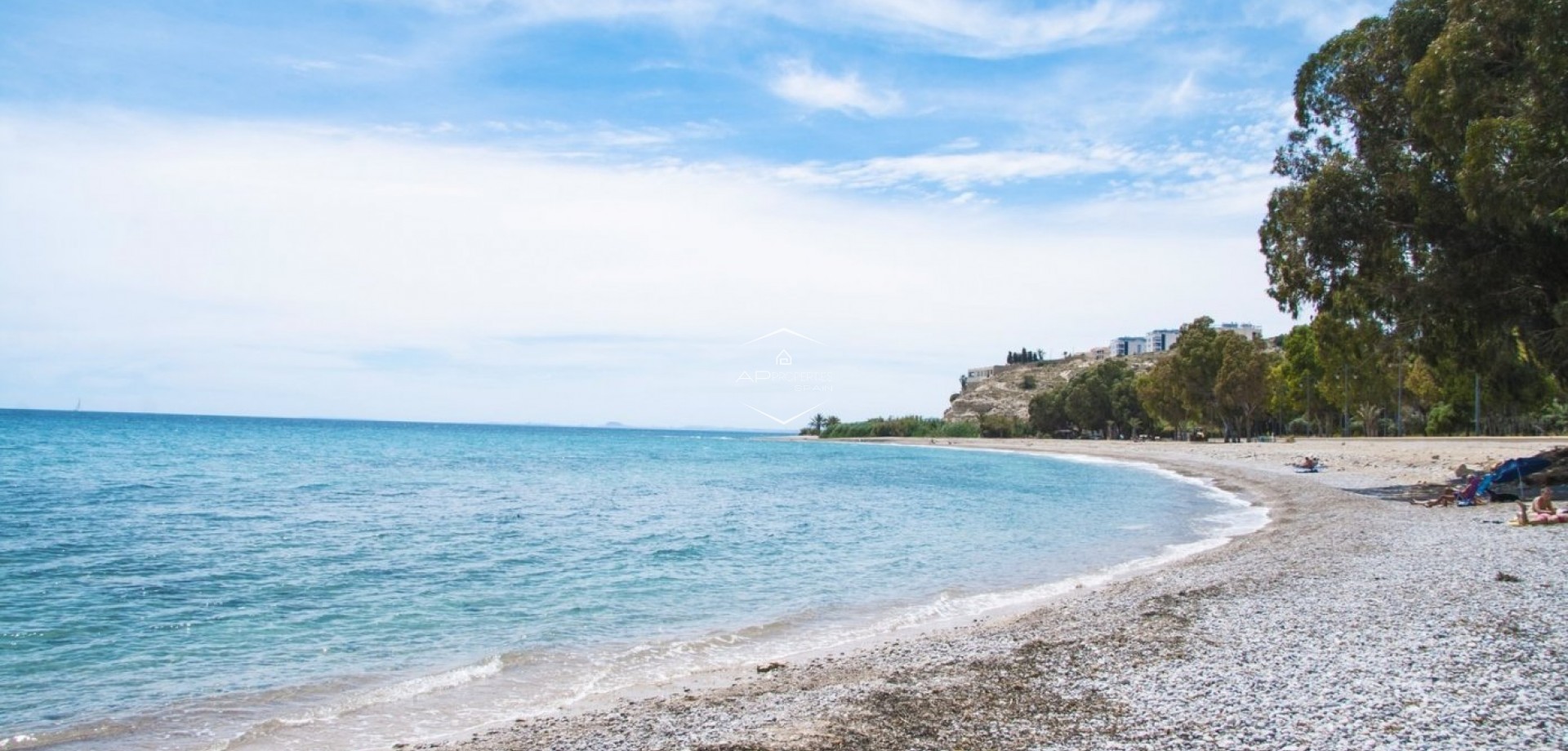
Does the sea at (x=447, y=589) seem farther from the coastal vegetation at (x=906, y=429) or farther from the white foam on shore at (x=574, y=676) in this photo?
the coastal vegetation at (x=906, y=429)

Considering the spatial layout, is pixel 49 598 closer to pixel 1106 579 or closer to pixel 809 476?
pixel 1106 579

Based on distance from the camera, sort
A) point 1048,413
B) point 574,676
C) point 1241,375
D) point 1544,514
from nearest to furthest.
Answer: point 574,676, point 1544,514, point 1241,375, point 1048,413

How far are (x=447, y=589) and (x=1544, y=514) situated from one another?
1958cm

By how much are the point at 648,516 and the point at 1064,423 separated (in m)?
111

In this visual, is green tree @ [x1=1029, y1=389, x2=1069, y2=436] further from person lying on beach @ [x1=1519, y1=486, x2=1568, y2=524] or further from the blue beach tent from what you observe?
person lying on beach @ [x1=1519, y1=486, x2=1568, y2=524]

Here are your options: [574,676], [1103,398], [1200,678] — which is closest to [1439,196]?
[1200,678]

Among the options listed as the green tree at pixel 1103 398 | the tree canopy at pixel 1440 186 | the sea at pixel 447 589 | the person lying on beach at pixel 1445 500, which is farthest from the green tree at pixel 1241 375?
the person lying on beach at pixel 1445 500

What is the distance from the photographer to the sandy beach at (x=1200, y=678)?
6.33 meters

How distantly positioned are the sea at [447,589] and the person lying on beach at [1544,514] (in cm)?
527

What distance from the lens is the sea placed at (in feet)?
30.1

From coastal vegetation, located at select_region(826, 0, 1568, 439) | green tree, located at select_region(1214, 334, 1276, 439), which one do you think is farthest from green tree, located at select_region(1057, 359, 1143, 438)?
coastal vegetation, located at select_region(826, 0, 1568, 439)

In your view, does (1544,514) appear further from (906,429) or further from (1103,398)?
(906,429)

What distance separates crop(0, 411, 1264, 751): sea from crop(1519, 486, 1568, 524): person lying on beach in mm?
5274

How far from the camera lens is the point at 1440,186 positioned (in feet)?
75.1
